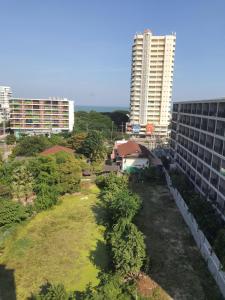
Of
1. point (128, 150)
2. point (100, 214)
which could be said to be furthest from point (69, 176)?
point (128, 150)

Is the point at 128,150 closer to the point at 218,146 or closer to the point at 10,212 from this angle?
the point at 218,146

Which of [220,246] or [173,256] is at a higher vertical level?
[220,246]

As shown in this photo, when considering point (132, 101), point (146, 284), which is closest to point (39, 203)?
point (146, 284)

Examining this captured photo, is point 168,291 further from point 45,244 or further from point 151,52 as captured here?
point 151,52

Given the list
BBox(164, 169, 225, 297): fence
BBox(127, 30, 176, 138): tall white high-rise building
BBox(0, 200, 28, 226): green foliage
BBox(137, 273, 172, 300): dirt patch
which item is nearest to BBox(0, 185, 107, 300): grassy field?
BBox(0, 200, 28, 226): green foliage

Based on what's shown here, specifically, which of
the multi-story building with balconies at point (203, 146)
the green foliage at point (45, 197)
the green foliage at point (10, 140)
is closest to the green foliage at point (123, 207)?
the green foliage at point (45, 197)

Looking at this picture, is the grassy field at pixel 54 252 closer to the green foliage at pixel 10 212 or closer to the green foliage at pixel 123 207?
the green foliage at pixel 10 212
